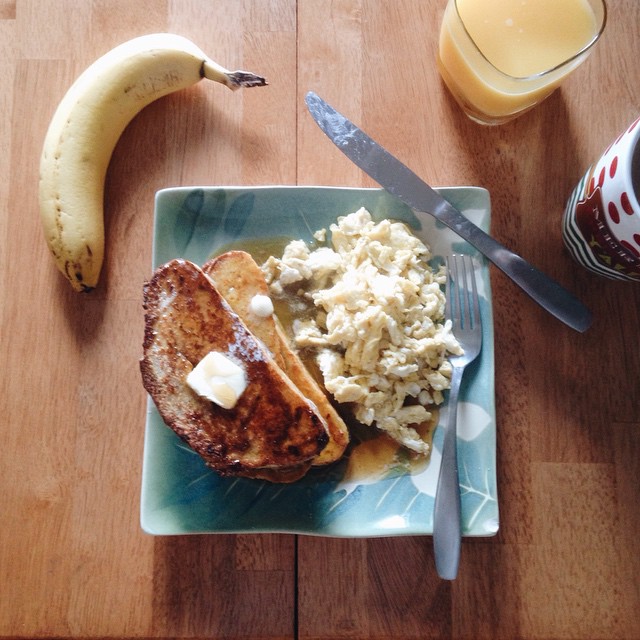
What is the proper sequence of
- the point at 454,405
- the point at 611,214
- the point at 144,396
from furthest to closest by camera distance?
the point at 144,396 → the point at 454,405 → the point at 611,214

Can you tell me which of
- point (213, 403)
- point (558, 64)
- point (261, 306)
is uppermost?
point (558, 64)

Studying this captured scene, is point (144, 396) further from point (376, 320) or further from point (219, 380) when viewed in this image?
point (376, 320)

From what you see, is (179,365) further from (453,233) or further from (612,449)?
(612,449)

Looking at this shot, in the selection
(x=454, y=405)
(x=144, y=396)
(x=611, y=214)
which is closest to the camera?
(x=611, y=214)

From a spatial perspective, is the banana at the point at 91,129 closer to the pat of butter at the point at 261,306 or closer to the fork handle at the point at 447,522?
the pat of butter at the point at 261,306

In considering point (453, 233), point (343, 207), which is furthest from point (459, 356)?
point (343, 207)

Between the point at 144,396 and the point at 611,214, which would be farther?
the point at 144,396

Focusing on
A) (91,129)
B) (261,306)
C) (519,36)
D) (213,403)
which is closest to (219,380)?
A: (213,403)

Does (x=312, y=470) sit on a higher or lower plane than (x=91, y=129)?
lower

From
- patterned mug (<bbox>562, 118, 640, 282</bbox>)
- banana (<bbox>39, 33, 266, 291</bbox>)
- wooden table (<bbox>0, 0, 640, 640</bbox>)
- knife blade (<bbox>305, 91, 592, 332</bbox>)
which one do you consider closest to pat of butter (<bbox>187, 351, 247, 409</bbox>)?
wooden table (<bbox>0, 0, 640, 640</bbox>)
